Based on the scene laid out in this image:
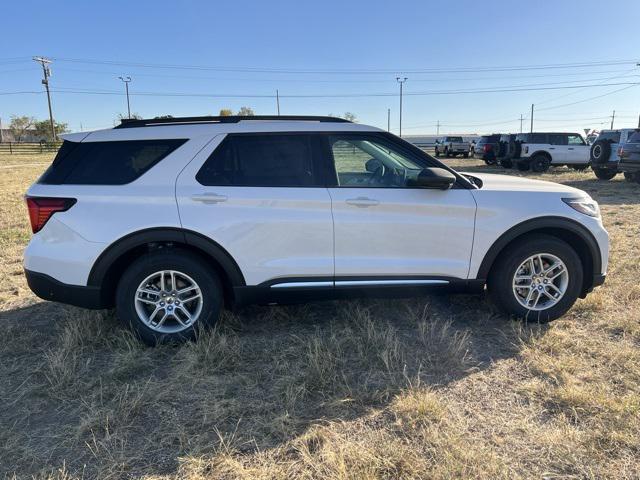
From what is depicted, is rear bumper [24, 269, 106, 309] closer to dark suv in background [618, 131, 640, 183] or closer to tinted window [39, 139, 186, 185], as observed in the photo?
tinted window [39, 139, 186, 185]

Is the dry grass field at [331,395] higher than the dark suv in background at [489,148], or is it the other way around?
the dark suv in background at [489,148]

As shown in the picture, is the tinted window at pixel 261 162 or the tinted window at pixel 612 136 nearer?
the tinted window at pixel 261 162

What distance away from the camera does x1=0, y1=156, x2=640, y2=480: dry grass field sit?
2.46 m

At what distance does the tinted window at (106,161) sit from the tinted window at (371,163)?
124 cm

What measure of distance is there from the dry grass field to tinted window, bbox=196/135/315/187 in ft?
3.98

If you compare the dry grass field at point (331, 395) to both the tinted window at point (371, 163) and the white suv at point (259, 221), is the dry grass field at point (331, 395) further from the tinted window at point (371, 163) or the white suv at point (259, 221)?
the tinted window at point (371, 163)

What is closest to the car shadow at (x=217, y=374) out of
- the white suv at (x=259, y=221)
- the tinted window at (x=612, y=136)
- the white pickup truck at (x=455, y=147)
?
the white suv at (x=259, y=221)

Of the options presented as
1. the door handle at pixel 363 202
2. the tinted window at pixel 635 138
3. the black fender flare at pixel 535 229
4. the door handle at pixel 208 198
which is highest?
the tinted window at pixel 635 138

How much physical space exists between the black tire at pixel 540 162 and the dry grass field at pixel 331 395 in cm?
1882

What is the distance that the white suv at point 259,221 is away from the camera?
3.58 metres

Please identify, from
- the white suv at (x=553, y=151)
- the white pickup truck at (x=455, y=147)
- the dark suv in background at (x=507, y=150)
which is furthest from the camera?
the white pickup truck at (x=455, y=147)

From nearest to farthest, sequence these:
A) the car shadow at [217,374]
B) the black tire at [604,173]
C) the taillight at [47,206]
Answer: the car shadow at [217,374], the taillight at [47,206], the black tire at [604,173]

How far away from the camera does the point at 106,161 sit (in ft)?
11.9

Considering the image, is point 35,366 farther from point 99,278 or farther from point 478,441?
point 478,441
